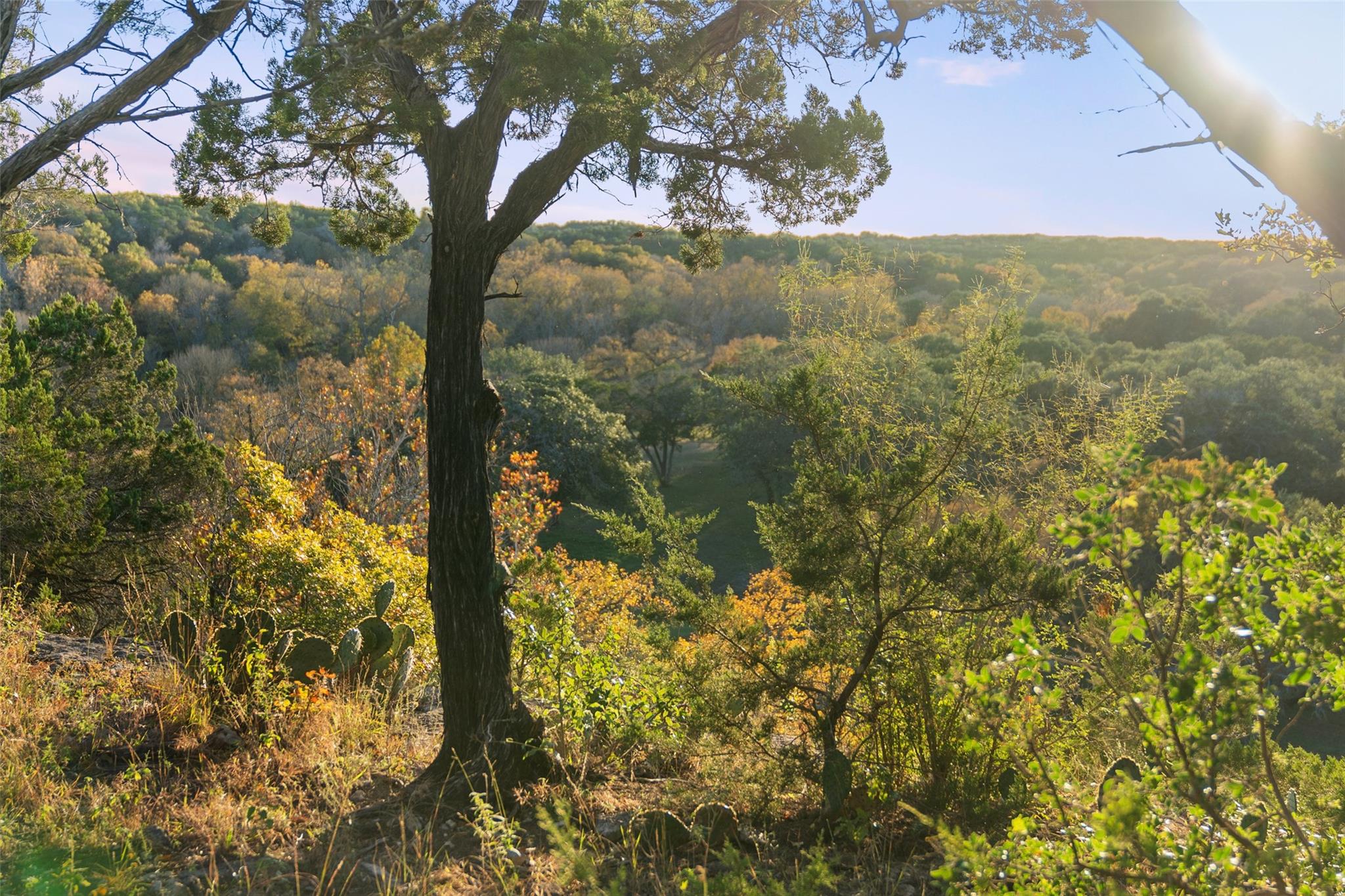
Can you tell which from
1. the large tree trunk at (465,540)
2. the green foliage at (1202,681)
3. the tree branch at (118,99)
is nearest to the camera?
the green foliage at (1202,681)

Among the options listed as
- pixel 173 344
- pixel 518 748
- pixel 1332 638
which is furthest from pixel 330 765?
pixel 173 344

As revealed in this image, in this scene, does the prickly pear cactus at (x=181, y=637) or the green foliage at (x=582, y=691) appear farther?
the prickly pear cactus at (x=181, y=637)

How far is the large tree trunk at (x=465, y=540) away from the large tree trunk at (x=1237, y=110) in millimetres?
2871

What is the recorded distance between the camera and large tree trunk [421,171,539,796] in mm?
4113

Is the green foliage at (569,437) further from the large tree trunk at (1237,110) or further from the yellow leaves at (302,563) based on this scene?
the large tree trunk at (1237,110)

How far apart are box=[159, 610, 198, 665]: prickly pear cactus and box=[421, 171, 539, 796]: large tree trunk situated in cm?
153

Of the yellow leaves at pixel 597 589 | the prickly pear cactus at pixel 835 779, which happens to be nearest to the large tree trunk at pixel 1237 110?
the prickly pear cactus at pixel 835 779

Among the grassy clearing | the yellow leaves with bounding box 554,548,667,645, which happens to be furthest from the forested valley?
the grassy clearing

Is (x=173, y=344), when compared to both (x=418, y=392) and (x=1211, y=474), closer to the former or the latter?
(x=418, y=392)

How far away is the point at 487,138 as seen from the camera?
430cm

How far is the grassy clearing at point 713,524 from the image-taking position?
20953mm

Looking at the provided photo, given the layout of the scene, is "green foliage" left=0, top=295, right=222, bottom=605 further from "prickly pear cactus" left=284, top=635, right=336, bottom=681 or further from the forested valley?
"prickly pear cactus" left=284, top=635, right=336, bottom=681

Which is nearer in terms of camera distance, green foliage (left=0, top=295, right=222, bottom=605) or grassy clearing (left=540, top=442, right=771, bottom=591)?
green foliage (left=0, top=295, right=222, bottom=605)

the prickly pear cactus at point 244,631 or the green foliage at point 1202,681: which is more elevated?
the green foliage at point 1202,681
